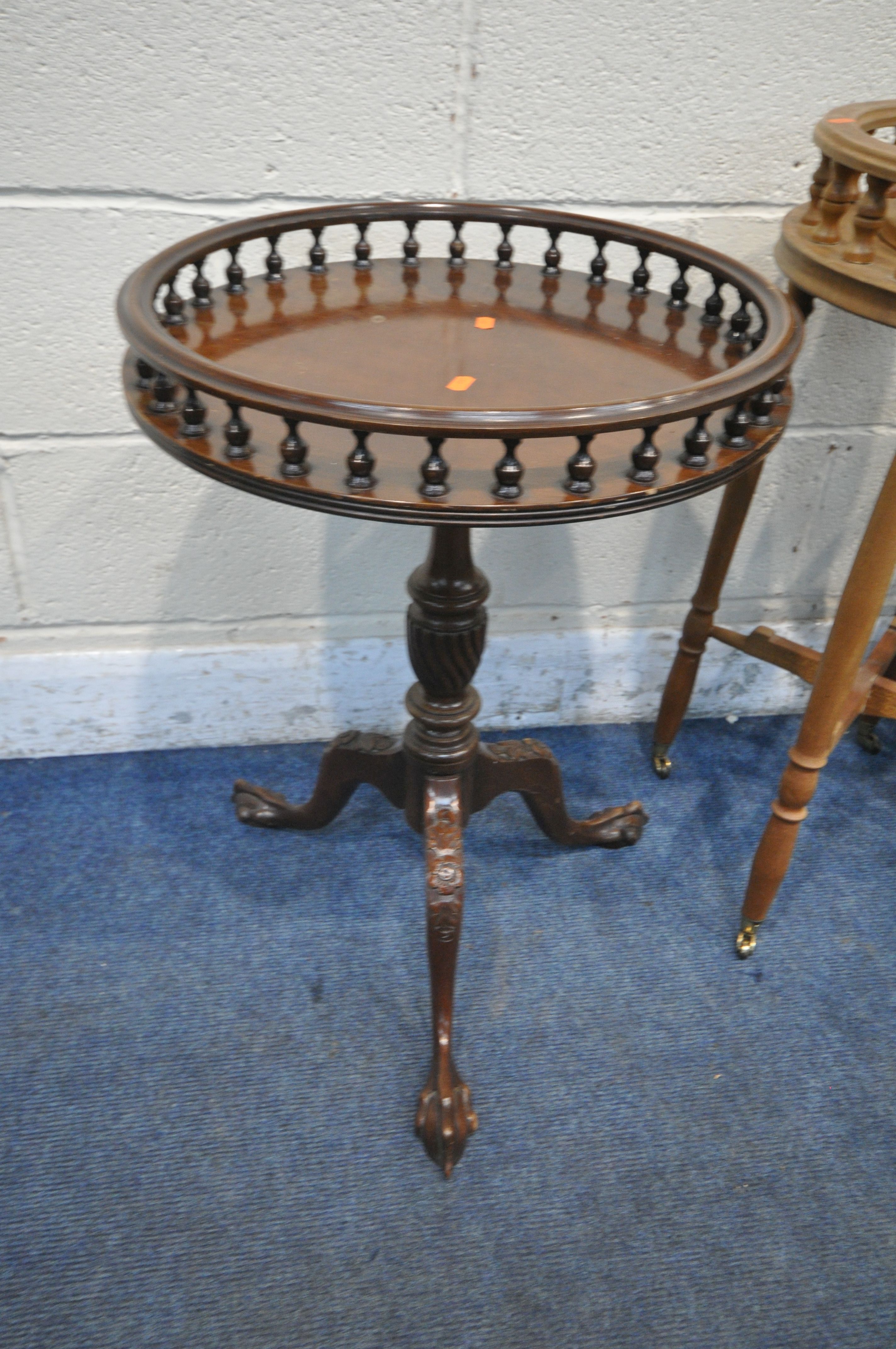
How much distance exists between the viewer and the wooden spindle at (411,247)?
4.53 feet

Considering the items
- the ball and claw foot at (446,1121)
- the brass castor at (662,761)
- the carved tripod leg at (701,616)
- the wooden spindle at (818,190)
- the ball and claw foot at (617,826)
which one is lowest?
the brass castor at (662,761)

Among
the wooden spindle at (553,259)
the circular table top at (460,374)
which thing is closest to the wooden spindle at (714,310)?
the circular table top at (460,374)

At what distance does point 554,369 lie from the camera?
1113mm

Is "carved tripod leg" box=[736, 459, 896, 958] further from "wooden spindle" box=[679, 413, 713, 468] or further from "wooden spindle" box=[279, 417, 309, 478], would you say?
"wooden spindle" box=[279, 417, 309, 478]

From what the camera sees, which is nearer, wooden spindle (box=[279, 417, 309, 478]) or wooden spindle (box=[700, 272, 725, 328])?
wooden spindle (box=[279, 417, 309, 478])

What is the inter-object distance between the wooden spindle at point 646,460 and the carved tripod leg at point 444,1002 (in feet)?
2.03

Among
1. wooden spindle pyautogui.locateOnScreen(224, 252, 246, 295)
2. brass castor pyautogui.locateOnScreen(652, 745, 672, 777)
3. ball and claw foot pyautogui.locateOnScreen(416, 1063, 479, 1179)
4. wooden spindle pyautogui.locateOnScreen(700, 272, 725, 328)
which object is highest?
wooden spindle pyautogui.locateOnScreen(700, 272, 725, 328)

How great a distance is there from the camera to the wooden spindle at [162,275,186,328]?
1177 millimetres

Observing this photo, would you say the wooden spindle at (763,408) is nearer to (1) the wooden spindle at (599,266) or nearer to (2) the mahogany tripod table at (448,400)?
(2) the mahogany tripod table at (448,400)

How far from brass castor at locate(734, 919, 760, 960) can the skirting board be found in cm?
58

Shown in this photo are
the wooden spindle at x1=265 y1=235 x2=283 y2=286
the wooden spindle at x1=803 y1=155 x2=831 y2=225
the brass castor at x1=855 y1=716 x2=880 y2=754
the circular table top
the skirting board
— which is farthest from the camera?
the brass castor at x1=855 y1=716 x2=880 y2=754

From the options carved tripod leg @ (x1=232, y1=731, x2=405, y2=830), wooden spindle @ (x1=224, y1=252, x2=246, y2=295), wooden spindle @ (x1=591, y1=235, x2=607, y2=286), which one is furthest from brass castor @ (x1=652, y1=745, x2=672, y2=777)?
wooden spindle @ (x1=224, y1=252, x2=246, y2=295)

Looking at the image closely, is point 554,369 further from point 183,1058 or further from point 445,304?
point 183,1058

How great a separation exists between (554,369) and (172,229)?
2.30 feet
